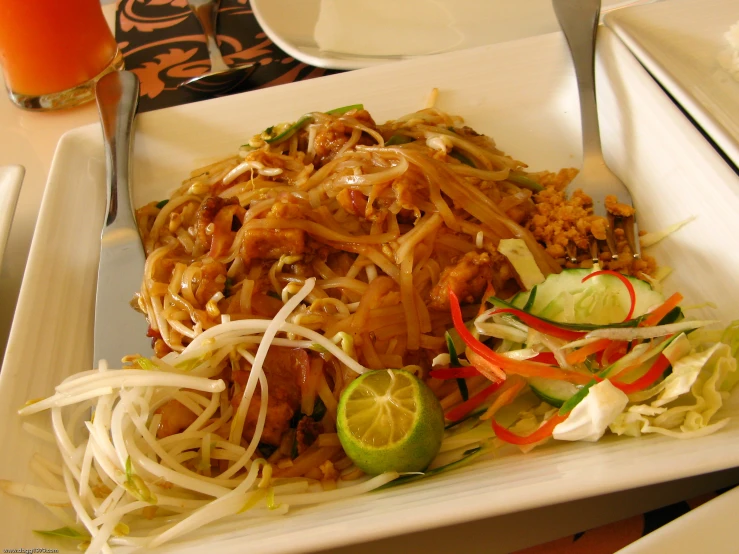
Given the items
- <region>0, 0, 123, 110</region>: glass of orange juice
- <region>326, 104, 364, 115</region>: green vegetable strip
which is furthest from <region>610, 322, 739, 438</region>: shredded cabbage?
<region>0, 0, 123, 110</region>: glass of orange juice

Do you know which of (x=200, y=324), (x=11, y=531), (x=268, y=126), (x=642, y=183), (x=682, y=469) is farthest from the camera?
(x=268, y=126)

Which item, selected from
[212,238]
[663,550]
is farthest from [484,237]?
[663,550]

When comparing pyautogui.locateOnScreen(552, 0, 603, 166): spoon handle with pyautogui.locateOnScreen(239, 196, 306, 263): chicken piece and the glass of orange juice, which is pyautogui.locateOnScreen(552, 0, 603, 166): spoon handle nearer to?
pyautogui.locateOnScreen(239, 196, 306, 263): chicken piece

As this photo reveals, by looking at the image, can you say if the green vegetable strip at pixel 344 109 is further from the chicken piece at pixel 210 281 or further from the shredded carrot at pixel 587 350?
the shredded carrot at pixel 587 350

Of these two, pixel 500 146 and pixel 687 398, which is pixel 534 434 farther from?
pixel 500 146

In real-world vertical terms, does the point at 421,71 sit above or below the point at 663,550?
above

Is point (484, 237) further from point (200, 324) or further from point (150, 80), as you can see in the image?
point (150, 80)

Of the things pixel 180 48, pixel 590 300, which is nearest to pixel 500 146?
pixel 590 300
